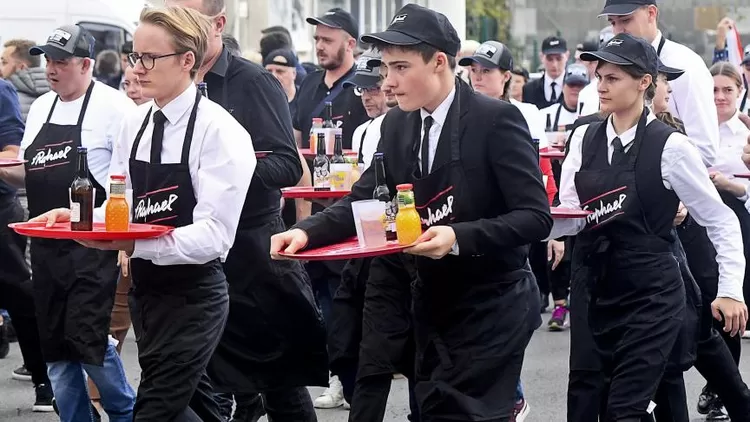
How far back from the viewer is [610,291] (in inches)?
246

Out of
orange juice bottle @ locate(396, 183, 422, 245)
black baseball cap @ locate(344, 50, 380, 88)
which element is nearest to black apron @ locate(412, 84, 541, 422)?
orange juice bottle @ locate(396, 183, 422, 245)

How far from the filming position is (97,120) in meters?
7.27

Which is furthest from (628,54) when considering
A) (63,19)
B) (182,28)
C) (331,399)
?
(63,19)

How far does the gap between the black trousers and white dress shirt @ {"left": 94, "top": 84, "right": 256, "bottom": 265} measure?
3428 millimetres

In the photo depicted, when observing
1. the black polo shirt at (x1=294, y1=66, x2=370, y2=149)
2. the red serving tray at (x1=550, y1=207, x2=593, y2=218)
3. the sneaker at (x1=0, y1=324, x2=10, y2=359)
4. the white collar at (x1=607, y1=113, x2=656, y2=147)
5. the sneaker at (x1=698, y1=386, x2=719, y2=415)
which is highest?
the white collar at (x1=607, y1=113, x2=656, y2=147)

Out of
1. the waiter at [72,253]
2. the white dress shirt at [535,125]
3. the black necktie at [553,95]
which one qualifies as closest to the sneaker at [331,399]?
the waiter at [72,253]

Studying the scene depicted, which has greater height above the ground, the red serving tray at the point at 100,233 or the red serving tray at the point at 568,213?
the red serving tray at the point at 100,233

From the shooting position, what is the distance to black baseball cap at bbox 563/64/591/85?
1290 cm

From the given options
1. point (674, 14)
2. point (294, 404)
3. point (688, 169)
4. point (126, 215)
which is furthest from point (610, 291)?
point (674, 14)

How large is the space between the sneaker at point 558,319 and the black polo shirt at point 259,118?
544cm

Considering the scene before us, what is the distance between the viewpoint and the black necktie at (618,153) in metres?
6.27

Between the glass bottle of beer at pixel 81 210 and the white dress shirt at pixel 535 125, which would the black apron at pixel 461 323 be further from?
the white dress shirt at pixel 535 125

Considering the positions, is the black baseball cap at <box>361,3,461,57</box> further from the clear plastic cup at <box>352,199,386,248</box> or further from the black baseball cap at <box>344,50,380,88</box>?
the black baseball cap at <box>344,50,380,88</box>

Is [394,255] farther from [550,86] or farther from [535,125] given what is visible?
[550,86]
